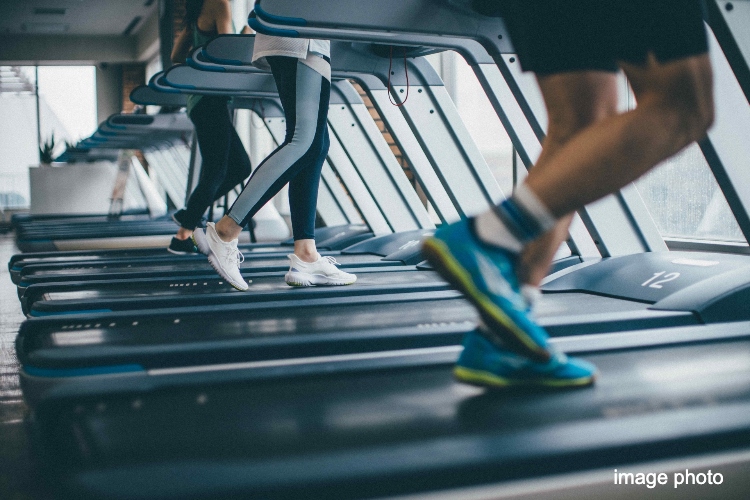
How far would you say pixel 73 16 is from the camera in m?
11.5

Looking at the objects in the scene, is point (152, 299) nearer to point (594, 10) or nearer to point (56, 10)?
point (594, 10)

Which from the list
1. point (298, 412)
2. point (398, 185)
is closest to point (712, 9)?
point (298, 412)

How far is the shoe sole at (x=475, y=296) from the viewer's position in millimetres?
990

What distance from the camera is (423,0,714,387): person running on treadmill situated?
989mm

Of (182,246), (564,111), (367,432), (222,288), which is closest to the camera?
(367,432)

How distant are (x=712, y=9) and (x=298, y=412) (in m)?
1.48

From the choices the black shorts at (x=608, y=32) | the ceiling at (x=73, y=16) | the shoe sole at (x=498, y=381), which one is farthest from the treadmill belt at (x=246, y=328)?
the ceiling at (x=73, y=16)

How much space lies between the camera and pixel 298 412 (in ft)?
3.50

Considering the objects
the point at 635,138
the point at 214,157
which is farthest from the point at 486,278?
the point at 214,157

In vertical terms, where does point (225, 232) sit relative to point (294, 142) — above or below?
below

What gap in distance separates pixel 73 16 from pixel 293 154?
10.7 meters

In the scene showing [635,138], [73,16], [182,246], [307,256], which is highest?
[73,16]

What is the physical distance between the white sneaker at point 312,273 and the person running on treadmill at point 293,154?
98 mm

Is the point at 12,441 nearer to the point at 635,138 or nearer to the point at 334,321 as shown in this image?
the point at 334,321
